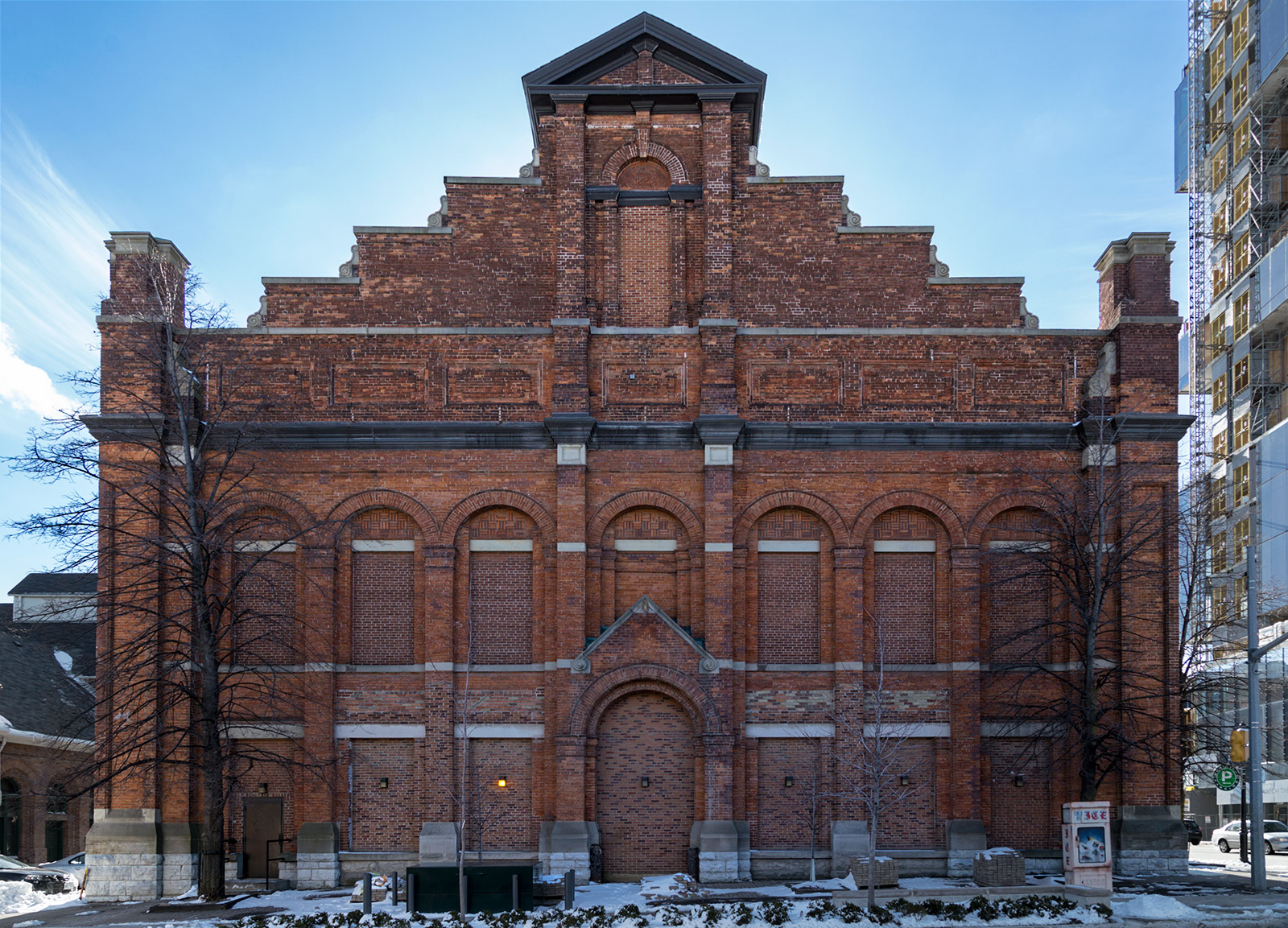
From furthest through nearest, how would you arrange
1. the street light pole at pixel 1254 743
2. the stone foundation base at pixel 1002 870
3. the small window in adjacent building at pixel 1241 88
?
the small window in adjacent building at pixel 1241 88
the street light pole at pixel 1254 743
the stone foundation base at pixel 1002 870

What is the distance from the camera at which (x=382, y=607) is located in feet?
83.9

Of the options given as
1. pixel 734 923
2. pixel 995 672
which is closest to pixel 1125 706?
A: pixel 995 672

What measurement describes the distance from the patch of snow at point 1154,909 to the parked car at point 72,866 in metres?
22.1

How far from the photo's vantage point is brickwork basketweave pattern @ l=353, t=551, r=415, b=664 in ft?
83.5

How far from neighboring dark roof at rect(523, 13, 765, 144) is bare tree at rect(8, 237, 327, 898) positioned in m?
9.62

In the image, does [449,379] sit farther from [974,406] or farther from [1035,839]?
[1035,839]

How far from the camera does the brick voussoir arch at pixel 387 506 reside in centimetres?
2552

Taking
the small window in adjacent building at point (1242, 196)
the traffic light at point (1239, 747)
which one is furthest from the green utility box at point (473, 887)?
the small window in adjacent building at point (1242, 196)

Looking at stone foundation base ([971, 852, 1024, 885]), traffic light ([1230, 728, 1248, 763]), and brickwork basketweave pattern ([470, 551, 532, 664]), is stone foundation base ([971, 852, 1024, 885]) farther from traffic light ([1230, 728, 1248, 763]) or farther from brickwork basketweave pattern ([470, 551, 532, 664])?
brickwork basketweave pattern ([470, 551, 532, 664])

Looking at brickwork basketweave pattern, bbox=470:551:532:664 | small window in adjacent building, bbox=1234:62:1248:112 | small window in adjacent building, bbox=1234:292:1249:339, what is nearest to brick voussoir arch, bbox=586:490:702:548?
brickwork basketweave pattern, bbox=470:551:532:664

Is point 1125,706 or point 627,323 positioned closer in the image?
point 1125,706

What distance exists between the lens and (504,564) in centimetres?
2572

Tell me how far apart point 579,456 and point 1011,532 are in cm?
1021

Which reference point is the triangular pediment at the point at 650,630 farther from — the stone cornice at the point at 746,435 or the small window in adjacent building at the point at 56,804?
the small window in adjacent building at the point at 56,804
